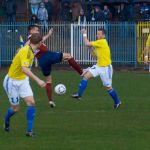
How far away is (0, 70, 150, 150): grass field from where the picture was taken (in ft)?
43.5

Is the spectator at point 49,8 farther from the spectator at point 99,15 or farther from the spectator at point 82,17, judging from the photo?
the spectator at point 99,15

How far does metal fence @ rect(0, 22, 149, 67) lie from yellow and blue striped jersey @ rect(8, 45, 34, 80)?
63.3ft

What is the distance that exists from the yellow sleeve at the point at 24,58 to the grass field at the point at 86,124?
1312mm

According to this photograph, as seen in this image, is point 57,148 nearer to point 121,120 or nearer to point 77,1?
point 121,120

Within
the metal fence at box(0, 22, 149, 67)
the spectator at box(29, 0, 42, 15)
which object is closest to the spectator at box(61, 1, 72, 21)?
the spectator at box(29, 0, 42, 15)

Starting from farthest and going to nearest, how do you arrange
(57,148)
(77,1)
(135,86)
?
(77,1) → (135,86) → (57,148)

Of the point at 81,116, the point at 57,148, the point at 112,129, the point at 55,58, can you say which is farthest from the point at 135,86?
the point at 57,148

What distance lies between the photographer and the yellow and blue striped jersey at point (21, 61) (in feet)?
45.7

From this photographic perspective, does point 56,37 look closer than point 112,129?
No

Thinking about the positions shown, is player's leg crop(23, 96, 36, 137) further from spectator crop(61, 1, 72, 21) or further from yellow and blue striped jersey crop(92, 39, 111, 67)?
spectator crop(61, 1, 72, 21)

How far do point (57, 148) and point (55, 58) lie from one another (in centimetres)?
706

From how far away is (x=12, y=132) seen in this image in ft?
48.4

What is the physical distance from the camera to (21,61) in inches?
549

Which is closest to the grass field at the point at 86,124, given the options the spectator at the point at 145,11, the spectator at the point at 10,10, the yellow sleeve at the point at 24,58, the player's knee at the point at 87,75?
the player's knee at the point at 87,75
